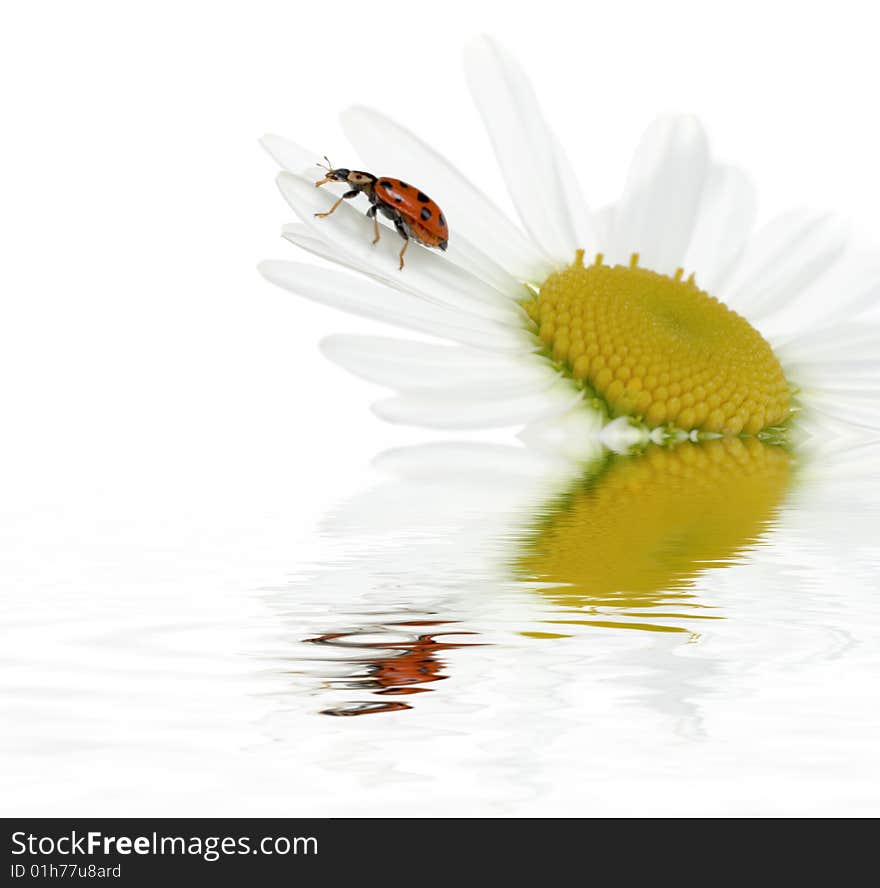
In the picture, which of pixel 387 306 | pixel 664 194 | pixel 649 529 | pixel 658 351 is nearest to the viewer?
pixel 649 529

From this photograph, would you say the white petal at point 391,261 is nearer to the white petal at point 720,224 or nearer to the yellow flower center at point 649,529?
the yellow flower center at point 649,529

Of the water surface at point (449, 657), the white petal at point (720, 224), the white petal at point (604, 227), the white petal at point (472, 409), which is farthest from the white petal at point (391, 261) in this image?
the water surface at point (449, 657)

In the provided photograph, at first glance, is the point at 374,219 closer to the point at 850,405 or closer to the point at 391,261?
the point at 391,261

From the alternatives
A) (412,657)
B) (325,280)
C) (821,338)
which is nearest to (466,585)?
(412,657)

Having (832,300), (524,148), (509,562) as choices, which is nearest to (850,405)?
(832,300)

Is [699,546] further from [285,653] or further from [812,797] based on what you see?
[812,797]

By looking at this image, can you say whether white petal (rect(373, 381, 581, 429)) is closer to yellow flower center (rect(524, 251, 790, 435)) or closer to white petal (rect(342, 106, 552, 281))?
yellow flower center (rect(524, 251, 790, 435))
